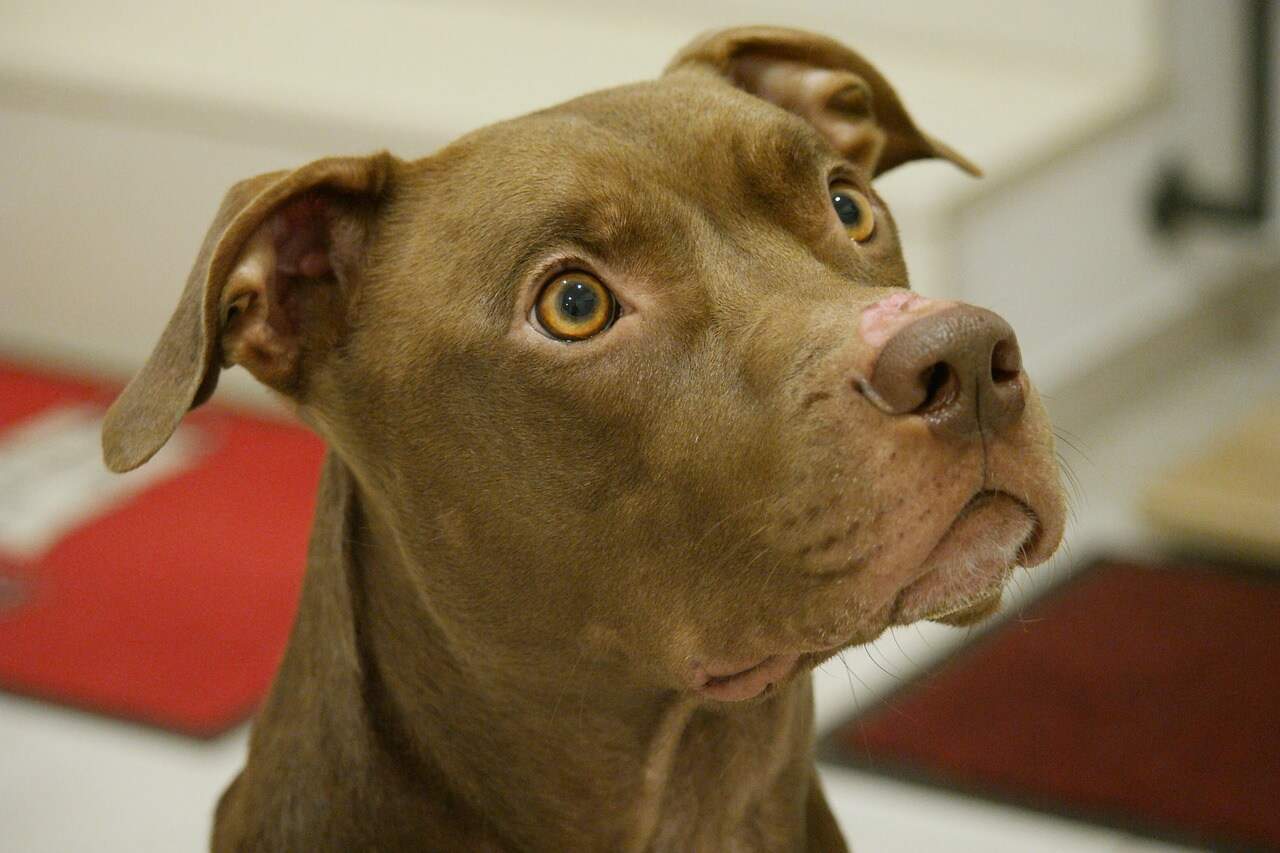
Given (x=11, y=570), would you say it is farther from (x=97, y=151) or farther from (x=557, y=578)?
(x=557, y=578)

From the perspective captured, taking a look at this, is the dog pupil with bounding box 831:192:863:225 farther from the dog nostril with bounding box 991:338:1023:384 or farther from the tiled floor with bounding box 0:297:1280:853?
the tiled floor with bounding box 0:297:1280:853

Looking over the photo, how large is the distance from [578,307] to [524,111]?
2884 mm

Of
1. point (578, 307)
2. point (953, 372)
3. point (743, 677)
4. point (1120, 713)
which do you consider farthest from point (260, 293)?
point (1120, 713)

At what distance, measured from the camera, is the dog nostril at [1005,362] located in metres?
1.61

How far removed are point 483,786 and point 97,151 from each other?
3645 mm

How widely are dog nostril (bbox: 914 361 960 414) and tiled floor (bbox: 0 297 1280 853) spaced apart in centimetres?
147

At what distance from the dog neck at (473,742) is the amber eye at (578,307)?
326mm

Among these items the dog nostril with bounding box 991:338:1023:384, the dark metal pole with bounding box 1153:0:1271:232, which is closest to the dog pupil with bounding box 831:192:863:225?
the dog nostril with bounding box 991:338:1023:384

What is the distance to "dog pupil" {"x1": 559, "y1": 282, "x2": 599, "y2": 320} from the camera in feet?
6.00

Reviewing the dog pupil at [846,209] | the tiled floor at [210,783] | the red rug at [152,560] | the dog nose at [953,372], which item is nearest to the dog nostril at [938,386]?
the dog nose at [953,372]

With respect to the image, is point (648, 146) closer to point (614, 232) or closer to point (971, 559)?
point (614, 232)

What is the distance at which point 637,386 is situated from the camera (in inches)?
71.2

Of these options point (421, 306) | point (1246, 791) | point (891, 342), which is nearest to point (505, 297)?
point (421, 306)

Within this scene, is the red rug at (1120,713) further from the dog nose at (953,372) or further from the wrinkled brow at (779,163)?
the dog nose at (953,372)
